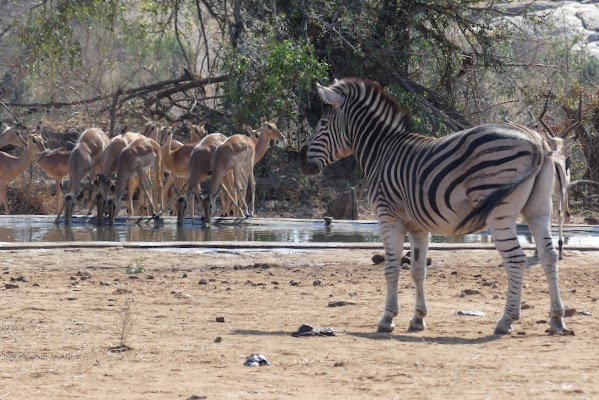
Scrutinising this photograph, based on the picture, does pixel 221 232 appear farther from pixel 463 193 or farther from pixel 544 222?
pixel 544 222

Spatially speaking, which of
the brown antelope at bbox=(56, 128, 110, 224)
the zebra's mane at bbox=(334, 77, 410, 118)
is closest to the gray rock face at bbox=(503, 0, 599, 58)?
the brown antelope at bbox=(56, 128, 110, 224)

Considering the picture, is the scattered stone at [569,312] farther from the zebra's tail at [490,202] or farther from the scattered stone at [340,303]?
the scattered stone at [340,303]

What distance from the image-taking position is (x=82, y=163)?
1892 centimetres

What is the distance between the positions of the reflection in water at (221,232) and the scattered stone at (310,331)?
6784 millimetres

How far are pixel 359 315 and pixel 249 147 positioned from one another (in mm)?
10586

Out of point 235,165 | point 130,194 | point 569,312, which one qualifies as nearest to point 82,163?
point 130,194

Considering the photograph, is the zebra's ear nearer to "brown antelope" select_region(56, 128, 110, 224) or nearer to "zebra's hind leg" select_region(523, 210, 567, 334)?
"zebra's hind leg" select_region(523, 210, 567, 334)

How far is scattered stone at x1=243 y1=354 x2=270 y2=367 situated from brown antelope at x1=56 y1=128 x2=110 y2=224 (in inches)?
423

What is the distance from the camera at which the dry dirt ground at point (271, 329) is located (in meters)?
6.34

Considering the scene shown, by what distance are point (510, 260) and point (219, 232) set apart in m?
8.37

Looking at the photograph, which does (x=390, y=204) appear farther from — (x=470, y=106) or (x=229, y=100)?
(x=470, y=106)

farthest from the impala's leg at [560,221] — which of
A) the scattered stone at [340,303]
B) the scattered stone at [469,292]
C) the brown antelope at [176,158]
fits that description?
the brown antelope at [176,158]

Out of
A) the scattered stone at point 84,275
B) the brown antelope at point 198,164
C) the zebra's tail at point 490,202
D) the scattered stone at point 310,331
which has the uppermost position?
the brown antelope at point 198,164

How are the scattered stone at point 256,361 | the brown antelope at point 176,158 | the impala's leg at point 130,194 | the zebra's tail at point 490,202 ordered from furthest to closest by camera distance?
the brown antelope at point 176,158
the impala's leg at point 130,194
the zebra's tail at point 490,202
the scattered stone at point 256,361
